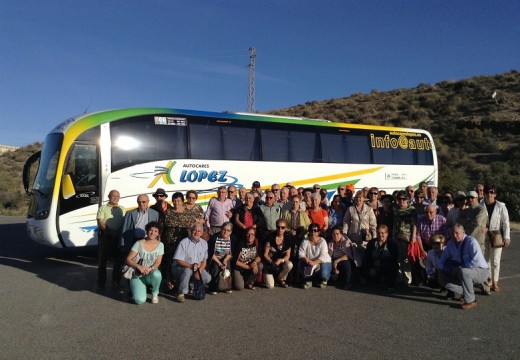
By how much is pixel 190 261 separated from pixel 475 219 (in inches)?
187

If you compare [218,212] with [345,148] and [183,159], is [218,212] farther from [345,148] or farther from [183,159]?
[345,148]

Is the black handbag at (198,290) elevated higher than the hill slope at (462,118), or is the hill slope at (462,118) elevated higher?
the hill slope at (462,118)

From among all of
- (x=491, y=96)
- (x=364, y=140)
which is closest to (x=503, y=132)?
(x=491, y=96)

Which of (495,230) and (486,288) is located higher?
(495,230)

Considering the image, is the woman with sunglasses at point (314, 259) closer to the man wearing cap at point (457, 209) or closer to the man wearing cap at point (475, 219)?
the man wearing cap at point (457, 209)

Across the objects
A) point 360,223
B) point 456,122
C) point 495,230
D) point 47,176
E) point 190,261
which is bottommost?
point 190,261

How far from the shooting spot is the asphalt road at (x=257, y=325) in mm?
4773

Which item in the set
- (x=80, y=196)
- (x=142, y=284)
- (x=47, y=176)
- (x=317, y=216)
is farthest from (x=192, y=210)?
(x=47, y=176)

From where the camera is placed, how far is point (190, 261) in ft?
23.2

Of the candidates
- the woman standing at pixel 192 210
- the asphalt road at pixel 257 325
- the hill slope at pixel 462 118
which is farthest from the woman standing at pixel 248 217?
the hill slope at pixel 462 118

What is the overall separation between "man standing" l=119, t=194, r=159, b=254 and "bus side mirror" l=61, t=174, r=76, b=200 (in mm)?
2782

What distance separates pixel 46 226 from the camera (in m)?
9.35

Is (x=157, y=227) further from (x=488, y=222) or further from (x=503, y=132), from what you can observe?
(x=503, y=132)

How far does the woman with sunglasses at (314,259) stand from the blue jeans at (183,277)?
173 centimetres
